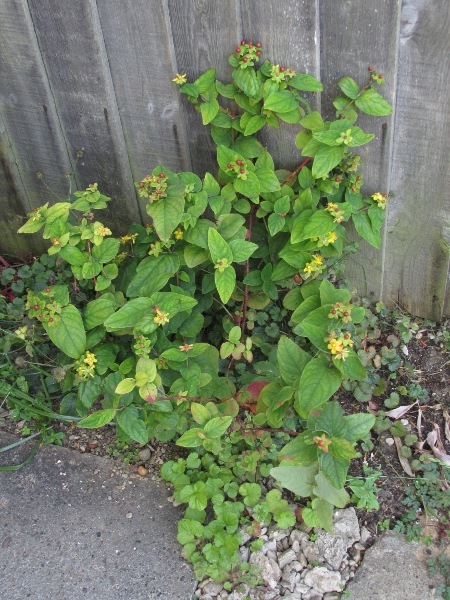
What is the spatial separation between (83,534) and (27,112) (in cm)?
178

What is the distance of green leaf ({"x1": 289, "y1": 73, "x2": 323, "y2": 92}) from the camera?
2.27m

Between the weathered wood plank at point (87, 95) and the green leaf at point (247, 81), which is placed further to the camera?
the weathered wood plank at point (87, 95)

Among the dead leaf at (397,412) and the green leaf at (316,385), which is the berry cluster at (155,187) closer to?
the green leaf at (316,385)

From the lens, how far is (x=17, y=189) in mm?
3107

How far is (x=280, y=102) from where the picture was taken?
2299 millimetres

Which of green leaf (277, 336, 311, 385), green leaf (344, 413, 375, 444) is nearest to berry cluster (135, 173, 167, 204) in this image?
green leaf (277, 336, 311, 385)

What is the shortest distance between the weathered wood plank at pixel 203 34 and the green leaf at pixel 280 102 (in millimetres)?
251

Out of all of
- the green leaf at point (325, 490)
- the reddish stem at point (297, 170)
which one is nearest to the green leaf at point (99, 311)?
the reddish stem at point (297, 170)

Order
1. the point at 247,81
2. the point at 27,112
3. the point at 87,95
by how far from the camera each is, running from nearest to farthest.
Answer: the point at 247,81 → the point at 87,95 → the point at 27,112

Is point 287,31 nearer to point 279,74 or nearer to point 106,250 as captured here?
point 279,74

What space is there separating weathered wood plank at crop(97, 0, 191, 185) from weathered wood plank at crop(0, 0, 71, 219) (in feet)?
1.08

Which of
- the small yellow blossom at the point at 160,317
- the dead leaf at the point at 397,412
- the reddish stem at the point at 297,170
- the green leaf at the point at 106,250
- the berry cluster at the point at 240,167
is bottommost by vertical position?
the dead leaf at the point at 397,412

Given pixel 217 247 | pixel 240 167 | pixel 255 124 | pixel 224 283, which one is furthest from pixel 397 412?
pixel 255 124

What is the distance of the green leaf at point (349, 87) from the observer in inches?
89.0
